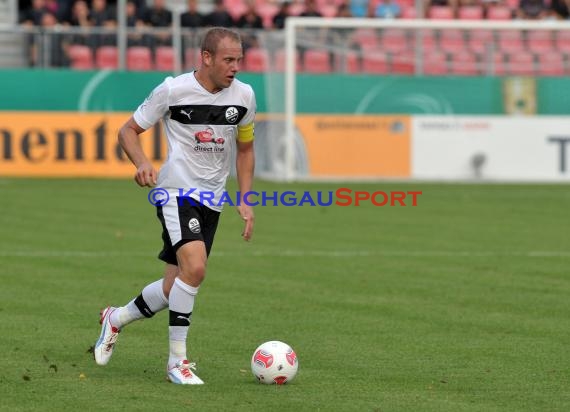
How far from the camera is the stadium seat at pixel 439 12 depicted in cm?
2831

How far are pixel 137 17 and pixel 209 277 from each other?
15.1 m

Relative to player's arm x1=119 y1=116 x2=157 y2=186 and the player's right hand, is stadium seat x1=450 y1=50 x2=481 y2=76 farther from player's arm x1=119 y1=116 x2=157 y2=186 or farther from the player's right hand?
the player's right hand

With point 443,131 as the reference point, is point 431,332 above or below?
below

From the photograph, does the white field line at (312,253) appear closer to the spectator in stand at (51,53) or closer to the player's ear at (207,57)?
the player's ear at (207,57)

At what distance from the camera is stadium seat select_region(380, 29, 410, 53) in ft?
81.4

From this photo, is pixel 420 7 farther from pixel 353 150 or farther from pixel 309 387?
pixel 309 387

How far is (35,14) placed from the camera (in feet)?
86.7

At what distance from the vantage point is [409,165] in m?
24.6

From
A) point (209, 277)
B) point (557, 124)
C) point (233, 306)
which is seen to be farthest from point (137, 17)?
point (233, 306)

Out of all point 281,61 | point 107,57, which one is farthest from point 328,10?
point 107,57

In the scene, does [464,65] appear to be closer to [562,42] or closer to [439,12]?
[562,42]

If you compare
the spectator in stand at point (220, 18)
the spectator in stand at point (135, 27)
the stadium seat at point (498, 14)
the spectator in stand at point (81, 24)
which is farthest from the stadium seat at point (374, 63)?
the spectator in stand at point (81, 24)

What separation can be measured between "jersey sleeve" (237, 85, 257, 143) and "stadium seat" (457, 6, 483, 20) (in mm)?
20450

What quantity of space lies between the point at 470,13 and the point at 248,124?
68.9 feet
